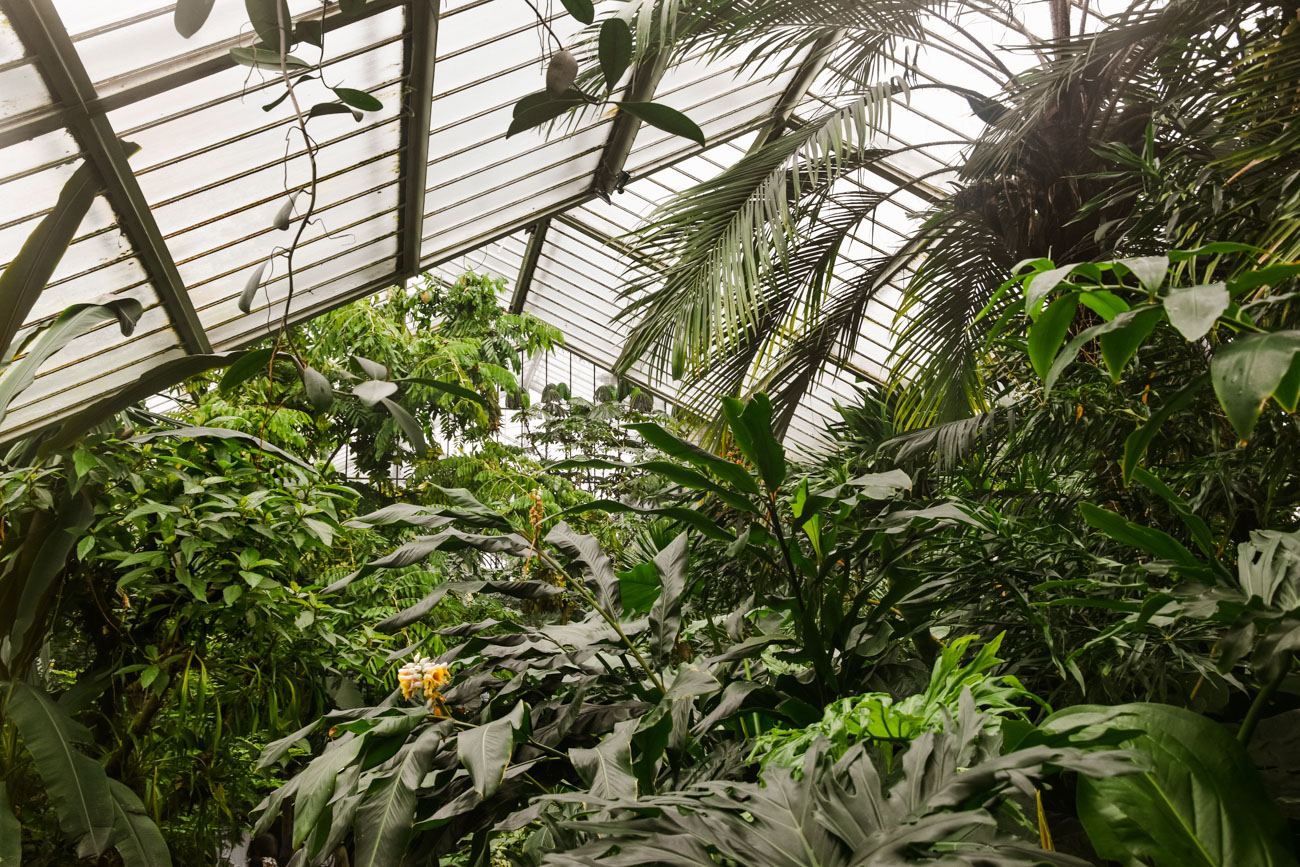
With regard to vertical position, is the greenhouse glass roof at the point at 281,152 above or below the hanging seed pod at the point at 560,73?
above

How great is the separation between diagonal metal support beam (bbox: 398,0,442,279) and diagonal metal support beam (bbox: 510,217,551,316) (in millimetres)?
2547

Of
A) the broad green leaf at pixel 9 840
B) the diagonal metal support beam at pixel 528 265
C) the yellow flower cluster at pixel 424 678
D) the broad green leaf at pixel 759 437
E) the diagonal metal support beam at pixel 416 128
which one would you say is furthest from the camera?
the diagonal metal support beam at pixel 528 265

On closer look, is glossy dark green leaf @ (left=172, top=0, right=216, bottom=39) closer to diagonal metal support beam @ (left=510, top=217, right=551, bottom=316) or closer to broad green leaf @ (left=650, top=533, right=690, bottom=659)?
broad green leaf @ (left=650, top=533, right=690, bottom=659)

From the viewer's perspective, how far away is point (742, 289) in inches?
Result: 105

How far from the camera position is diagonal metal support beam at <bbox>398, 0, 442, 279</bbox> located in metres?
3.72

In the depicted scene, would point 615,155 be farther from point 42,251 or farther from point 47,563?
point 47,563

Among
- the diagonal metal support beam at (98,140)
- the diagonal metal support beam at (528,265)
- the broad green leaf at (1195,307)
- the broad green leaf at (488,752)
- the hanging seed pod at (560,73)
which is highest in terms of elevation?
the diagonal metal support beam at (528,265)

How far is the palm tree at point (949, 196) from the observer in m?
2.26

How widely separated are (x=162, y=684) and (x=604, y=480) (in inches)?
229

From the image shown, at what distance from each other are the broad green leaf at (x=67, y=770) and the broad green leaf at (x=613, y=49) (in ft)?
6.20

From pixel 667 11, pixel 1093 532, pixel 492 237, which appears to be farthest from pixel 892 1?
pixel 492 237

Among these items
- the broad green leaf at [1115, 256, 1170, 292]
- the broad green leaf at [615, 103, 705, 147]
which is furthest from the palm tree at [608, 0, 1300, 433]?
the broad green leaf at [1115, 256, 1170, 292]

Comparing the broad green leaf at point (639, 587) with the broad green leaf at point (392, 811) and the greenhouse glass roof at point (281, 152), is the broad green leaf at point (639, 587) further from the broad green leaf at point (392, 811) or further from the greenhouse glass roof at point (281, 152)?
the greenhouse glass roof at point (281, 152)

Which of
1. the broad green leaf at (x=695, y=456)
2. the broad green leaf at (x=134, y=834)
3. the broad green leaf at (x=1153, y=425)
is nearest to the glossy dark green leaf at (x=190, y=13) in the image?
the broad green leaf at (x=695, y=456)
